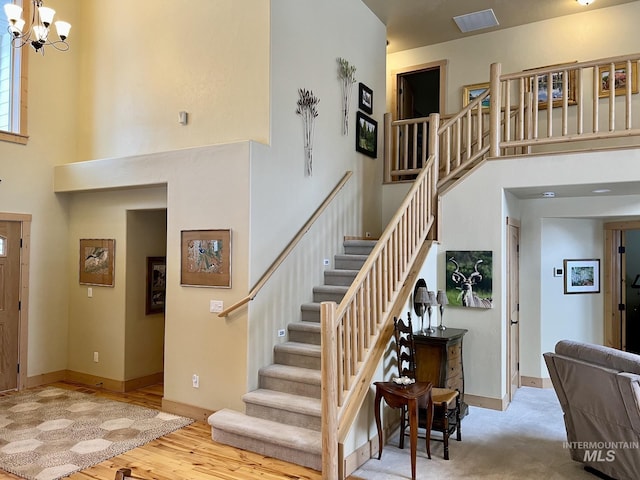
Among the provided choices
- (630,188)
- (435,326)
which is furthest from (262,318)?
(630,188)

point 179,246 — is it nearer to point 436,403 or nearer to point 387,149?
point 436,403

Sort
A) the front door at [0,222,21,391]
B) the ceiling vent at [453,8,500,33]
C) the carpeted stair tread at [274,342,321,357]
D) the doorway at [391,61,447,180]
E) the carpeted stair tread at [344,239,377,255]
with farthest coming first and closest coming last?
the doorway at [391,61,447,180], the ceiling vent at [453,8,500,33], the carpeted stair tread at [344,239,377,255], the front door at [0,222,21,391], the carpeted stair tread at [274,342,321,357]

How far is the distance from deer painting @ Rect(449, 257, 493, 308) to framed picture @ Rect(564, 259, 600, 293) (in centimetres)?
181

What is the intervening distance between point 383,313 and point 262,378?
4.48 feet

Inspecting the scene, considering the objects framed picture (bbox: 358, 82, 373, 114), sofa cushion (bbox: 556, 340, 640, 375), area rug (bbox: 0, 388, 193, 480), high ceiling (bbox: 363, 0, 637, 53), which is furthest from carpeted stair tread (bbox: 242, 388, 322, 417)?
high ceiling (bbox: 363, 0, 637, 53)

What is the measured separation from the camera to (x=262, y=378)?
179 inches

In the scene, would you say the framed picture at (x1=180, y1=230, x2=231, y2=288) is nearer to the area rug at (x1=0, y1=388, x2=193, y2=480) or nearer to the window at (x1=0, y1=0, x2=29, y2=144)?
the area rug at (x1=0, y1=388, x2=193, y2=480)

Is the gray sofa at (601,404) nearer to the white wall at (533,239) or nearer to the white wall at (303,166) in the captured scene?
the white wall at (533,239)

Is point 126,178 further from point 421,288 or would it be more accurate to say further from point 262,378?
point 421,288

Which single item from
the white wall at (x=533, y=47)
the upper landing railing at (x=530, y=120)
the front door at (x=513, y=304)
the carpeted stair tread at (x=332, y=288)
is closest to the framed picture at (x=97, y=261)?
the carpeted stair tread at (x=332, y=288)

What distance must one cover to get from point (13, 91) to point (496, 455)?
6822 millimetres

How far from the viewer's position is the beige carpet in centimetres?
363

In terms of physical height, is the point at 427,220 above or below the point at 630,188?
below

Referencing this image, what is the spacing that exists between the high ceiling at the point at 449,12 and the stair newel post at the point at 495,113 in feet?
5.36
